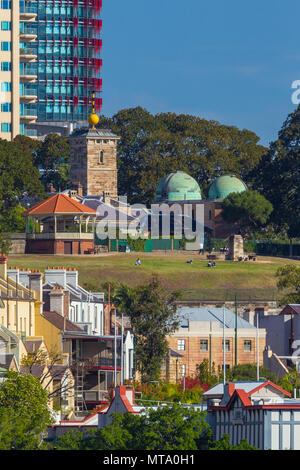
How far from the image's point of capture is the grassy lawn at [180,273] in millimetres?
142750

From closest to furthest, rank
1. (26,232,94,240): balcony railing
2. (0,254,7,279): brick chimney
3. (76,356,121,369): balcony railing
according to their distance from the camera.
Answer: (76,356,121,369): balcony railing
(0,254,7,279): brick chimney
(26,232,94,240): balcony railing

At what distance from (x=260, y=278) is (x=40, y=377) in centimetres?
8485

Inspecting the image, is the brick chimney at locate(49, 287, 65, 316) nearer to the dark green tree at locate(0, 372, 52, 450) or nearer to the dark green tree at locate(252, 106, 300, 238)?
the dark green tree at locate(0, 372, 52, 450)

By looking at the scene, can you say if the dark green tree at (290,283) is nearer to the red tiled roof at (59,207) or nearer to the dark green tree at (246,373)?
the red tiled roof at (59,207)

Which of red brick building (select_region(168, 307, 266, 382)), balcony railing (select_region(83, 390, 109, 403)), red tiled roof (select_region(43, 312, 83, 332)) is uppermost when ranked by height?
red tiled roof (select_region(43, 312, 83, 332))

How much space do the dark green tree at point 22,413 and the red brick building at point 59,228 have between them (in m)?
96.4

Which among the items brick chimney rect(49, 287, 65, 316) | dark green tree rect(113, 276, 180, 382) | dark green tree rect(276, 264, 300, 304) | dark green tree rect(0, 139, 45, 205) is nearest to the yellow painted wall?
brick chimney rect(49, 287, 65, 316)

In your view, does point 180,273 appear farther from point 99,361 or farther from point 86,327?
point 99,361

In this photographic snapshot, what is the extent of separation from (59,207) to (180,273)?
1923 cm

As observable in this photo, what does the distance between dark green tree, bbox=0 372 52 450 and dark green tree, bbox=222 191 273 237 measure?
126291mm

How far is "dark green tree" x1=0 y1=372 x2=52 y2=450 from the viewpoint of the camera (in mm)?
49750

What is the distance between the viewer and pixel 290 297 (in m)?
132

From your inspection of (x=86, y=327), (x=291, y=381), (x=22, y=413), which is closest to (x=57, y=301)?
(x=86, y=327)
